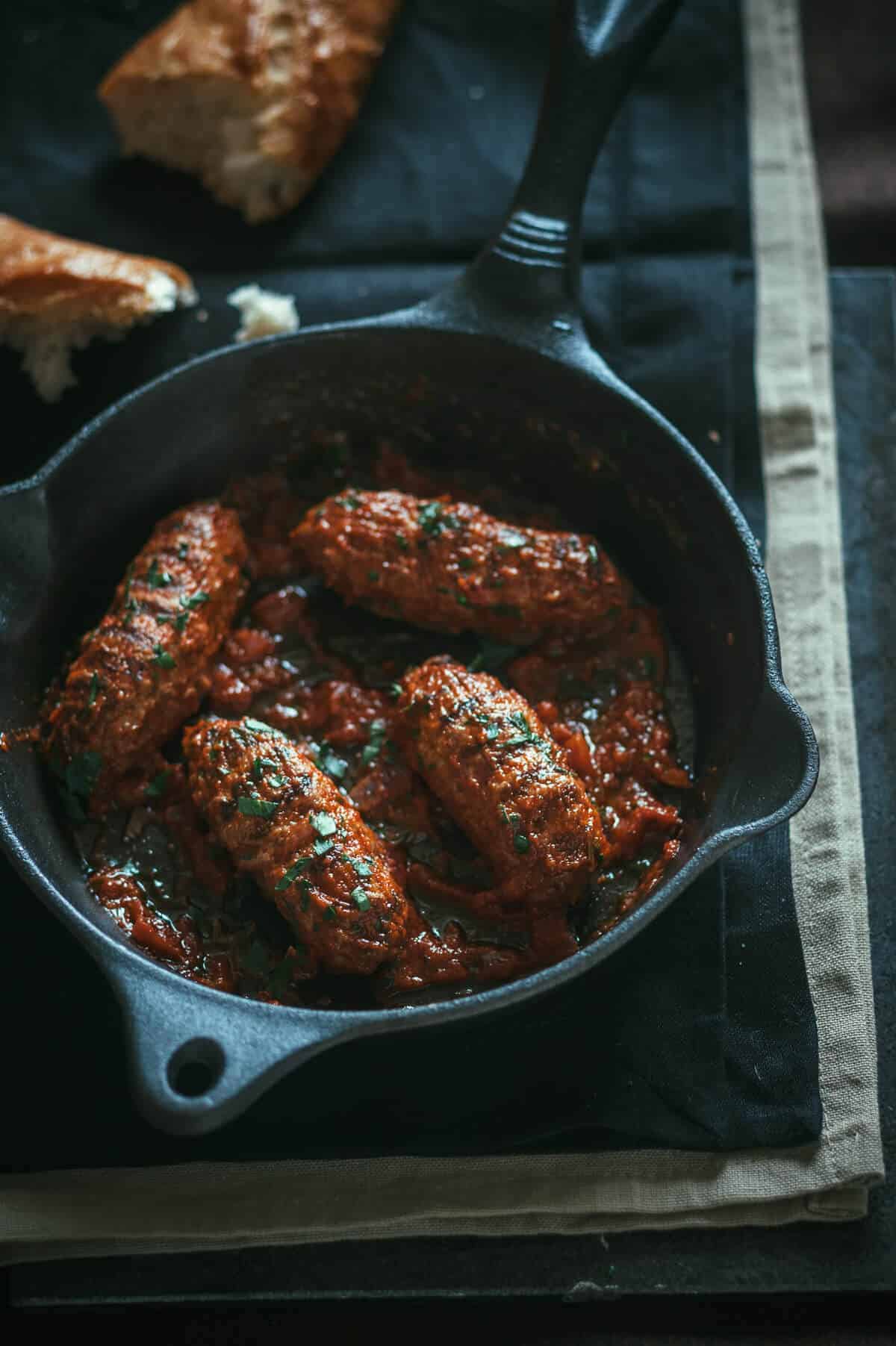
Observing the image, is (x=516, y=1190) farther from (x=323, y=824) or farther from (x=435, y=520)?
(x=435, y=520)

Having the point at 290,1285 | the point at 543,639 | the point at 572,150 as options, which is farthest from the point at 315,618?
the point at 290,1285

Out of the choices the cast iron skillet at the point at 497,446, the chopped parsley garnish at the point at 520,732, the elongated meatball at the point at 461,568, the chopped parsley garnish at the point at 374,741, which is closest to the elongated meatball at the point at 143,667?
the cast iron skillet at the point at 497,446

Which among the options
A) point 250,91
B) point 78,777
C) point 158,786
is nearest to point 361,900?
point 158,786

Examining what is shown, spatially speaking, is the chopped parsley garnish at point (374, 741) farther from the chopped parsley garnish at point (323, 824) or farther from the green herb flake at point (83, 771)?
the green herb flake at point (83, 771)

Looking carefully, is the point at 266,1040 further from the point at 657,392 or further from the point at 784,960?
the point at 657,392

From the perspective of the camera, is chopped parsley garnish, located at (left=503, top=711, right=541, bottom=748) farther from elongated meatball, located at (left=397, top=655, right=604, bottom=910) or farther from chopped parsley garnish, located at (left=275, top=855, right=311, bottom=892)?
chopped parsley garnish, located at (left=275, top=855, right=311, bottom=892)
